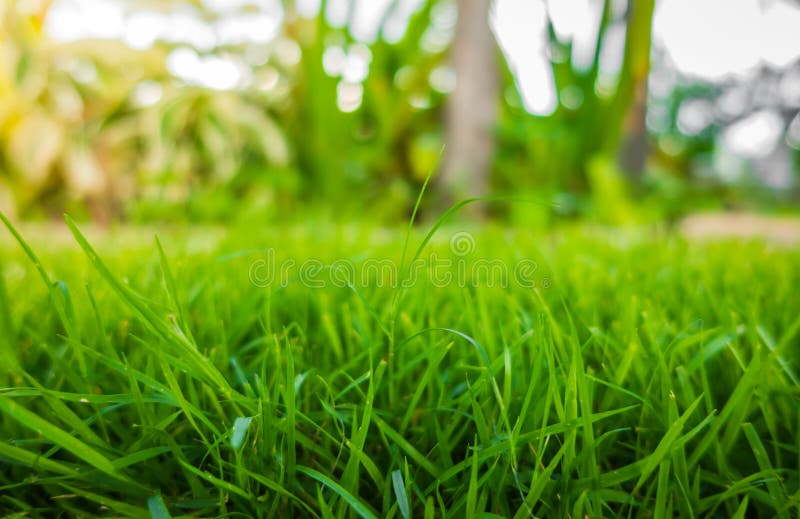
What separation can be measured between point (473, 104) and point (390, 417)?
2.35 m

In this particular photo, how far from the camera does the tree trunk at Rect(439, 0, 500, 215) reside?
2.56 metres

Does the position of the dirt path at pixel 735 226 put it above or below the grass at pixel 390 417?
below

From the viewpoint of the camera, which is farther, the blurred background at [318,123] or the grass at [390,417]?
the blurred background at [318,123]

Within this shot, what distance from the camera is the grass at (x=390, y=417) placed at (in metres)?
0.34

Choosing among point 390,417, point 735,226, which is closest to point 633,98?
point 735,226

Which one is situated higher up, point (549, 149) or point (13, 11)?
point (13, 11)

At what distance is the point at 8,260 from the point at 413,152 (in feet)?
6.25

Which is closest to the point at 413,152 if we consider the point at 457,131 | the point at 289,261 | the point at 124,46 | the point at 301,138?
the point at 457,131

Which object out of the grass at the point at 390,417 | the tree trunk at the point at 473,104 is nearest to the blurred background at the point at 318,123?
the tree trunk at the point at 473,104

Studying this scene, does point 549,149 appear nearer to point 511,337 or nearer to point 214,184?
point 214,184

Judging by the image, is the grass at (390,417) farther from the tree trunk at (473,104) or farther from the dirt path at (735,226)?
the dirt path at (735,226)

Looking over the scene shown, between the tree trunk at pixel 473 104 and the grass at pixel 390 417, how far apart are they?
79.8 inches

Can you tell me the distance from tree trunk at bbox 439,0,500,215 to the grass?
6.65 ft

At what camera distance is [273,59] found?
2916mm
